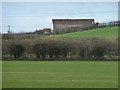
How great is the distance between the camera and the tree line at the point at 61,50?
5259 cm

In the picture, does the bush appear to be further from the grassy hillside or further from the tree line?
the grassy hillside

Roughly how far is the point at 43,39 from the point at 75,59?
5.06m

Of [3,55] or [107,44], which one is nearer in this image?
[3,55]

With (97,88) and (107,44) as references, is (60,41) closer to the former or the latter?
(107,44)

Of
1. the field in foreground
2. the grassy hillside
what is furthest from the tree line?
the field in foreground

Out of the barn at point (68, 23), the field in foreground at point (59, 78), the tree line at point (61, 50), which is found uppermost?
the barn at point (68, 23)

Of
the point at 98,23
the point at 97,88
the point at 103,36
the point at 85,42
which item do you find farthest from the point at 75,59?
the point at 97,88

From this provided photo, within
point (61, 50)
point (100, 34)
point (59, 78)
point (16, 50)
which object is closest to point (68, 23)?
point (100, 34)

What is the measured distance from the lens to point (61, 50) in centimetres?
5456

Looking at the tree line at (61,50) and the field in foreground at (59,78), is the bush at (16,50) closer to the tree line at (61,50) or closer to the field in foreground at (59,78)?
the tree line at (61,50)

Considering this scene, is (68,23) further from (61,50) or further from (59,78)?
(59,78)

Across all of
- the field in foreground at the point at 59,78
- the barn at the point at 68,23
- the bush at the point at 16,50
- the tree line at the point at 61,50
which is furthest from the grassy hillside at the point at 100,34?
the field in foreground at the point at 59,78

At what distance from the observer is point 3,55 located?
5153cm

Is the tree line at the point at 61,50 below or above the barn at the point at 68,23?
below
